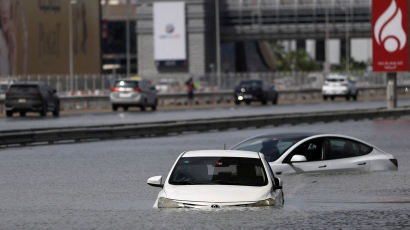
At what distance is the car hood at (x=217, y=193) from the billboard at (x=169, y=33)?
338 feet

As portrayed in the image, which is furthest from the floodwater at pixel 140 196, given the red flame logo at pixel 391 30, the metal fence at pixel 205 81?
the metal fence at pixel 205 81

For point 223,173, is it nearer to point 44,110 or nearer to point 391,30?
point 44,110

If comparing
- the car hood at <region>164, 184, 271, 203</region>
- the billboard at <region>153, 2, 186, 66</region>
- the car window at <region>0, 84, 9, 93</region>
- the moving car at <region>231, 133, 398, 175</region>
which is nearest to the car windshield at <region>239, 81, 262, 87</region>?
the car window at <region>0, 84, 9, 93</region>

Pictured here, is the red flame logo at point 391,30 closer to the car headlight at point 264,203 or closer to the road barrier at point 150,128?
the road barrier at point 150,128

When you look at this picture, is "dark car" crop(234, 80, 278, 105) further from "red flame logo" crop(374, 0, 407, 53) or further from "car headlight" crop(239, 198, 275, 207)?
"car headlight" crop(239, 198, 275, 207)

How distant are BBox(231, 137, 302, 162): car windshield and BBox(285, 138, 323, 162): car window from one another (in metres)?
0.18

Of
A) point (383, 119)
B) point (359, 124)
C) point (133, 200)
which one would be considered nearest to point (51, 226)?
point (133, 200)

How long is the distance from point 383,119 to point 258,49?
109 m

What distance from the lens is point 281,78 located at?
93750 millimetres

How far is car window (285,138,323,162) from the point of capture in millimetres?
18688

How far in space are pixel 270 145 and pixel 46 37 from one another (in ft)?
298

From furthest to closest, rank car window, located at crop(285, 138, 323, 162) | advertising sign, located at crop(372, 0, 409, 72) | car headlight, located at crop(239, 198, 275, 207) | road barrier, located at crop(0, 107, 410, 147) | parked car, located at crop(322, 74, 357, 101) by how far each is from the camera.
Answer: parked car, located at crop(322, 74, 357, 101), advertising sign, located at crop(372, 0, 409, 72), road barrier, located at crop(0, 107, 410, 147), car window, located at crop(285, 138, 323, 162), car headlight, located at crop(239, 198, 275, 207)

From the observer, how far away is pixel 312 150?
61.9 ft

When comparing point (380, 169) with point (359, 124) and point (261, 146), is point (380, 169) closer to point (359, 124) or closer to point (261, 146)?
point (261, 146)
